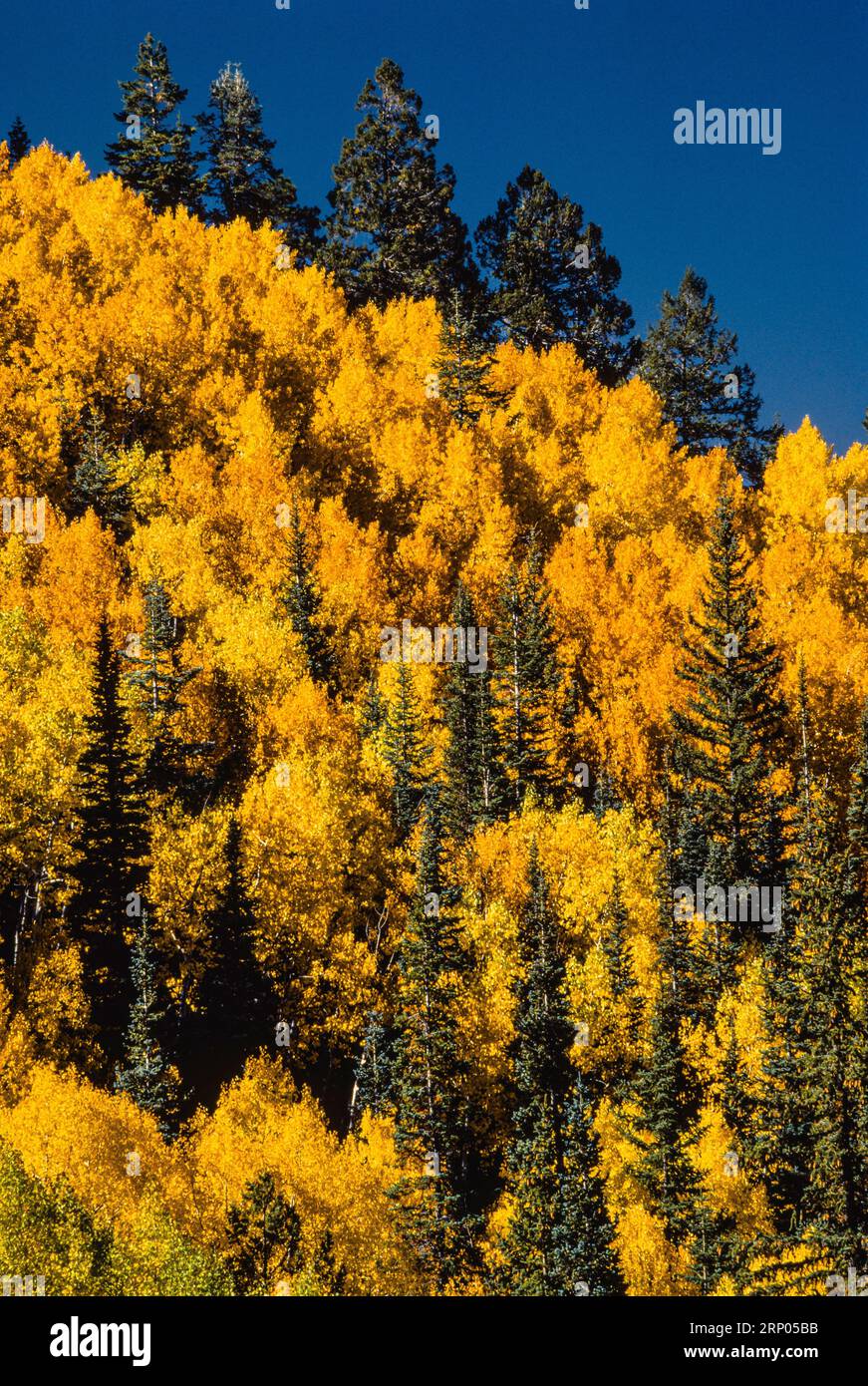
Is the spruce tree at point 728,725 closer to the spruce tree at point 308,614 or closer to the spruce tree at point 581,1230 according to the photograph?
the spruce tree at point 581,1230

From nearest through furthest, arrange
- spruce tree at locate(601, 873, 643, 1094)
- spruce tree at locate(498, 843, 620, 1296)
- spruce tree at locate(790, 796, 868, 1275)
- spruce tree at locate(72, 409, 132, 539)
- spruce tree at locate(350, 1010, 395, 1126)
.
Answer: spruce tree at locate(790, 796, 868, 1275) → spruce tree at locate(498, 843, 620, 1296) → spruce tree at locate(350, 1010, 395, 1126) → spruce tree at locate(601, 873, 643, 1094) → spruce tree at locate(72, 409, 132, 539)

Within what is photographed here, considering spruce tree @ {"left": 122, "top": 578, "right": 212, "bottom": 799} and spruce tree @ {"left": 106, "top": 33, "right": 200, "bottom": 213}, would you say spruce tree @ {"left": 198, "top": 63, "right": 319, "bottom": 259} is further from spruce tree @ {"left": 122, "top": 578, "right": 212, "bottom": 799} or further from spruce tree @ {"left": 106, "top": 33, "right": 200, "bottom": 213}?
spruce tree @ {"left": 122, "top": 578, "right": 212, "bottom": 799}

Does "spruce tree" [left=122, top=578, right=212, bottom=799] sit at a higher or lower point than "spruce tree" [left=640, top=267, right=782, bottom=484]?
lower

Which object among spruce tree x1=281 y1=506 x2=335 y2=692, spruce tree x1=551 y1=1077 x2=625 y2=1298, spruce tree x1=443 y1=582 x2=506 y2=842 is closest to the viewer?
spruce tree x1=551 y1=1077 x2=625 y2=1298

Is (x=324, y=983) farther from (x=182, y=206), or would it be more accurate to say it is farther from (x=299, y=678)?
(x=182, y=206)

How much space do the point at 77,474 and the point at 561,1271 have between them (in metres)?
48.3

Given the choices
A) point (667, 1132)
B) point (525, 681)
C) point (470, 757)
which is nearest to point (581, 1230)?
point (667, 1132)

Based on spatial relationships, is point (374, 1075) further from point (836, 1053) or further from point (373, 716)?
point (836, 1053)

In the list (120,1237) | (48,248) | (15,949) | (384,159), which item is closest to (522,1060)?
(120,1237)

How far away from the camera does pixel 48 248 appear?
78500mm

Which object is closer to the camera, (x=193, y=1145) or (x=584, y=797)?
(x=193, y=1145)

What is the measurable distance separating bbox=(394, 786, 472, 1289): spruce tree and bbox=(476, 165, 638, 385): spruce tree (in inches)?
2415

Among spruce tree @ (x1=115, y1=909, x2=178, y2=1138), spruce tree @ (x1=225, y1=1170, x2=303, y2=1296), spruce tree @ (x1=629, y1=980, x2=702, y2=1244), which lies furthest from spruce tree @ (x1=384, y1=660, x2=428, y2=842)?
spruce tree @ (x1=225, y1=1170, x2=303, y2=1296)

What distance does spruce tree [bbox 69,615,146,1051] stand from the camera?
4156cm
